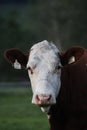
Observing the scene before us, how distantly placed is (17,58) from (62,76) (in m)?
0.65

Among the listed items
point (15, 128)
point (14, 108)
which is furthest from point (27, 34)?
point (15, 128)

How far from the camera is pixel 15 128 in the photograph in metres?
16.2

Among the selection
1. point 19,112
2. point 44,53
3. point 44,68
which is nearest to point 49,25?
point 19,112

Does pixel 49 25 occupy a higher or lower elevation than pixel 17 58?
higher

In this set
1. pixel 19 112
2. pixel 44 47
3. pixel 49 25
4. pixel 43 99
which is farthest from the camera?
pixel 49 25

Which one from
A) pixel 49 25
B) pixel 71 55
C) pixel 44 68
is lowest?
pixel 44 68

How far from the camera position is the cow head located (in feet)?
32.6

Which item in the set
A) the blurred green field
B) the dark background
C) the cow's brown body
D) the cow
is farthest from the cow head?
the dark background

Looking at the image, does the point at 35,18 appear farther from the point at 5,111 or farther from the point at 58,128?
the point at 58,128

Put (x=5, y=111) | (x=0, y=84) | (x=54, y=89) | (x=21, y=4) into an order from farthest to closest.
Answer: (x=21, y=4) < (x=0, y=84) < (x=5, y=111) < (x=54, y=89)

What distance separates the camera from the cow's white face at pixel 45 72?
996 cm

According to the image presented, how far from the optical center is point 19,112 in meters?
26.2

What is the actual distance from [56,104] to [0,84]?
34.0 m

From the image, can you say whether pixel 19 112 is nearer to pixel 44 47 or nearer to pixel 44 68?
pixel 44 47
